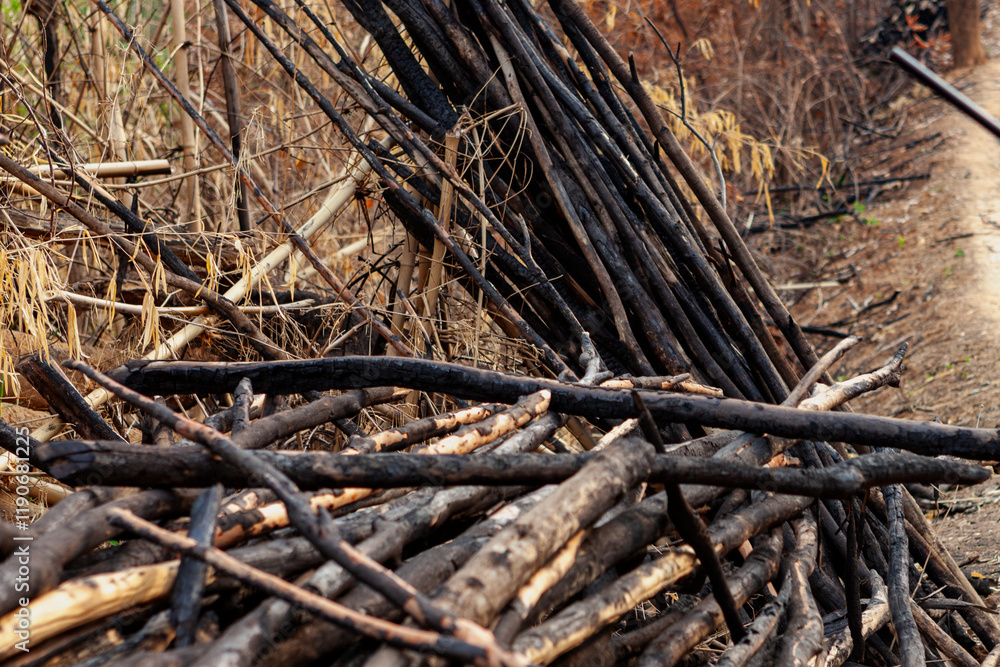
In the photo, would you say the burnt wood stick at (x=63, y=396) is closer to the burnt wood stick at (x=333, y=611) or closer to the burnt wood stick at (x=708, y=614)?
the burnt wood stick at (x=333, y=611)

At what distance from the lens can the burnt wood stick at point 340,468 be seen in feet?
3.23

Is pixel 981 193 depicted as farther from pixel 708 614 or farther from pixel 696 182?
pixel 708 614

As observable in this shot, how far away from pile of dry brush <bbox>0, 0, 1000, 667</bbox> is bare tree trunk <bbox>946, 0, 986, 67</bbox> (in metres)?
8.73

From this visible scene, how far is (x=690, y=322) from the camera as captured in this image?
2.33 metres

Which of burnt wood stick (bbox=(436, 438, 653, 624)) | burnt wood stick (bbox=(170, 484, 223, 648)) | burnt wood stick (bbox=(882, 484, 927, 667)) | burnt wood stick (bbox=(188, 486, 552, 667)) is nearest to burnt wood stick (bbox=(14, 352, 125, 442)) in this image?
burnt wood stick (bbox=(170, 484, 223, 648))

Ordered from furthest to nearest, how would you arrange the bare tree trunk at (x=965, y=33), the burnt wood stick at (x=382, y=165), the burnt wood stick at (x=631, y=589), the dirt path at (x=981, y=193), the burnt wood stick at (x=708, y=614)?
the bare tree trunk at (x=965, y=33), the dirt path at (x=981, y=193), the burnt wood stick at (x=382, y=165), the burnt wood stick at (x=708, y=614), the burnt wood stick at (x=631, y=589)

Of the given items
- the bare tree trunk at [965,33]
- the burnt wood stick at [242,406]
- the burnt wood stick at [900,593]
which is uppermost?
the burnt wood stick at [242,406]

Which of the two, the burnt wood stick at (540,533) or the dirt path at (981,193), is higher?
the burnt wood stick at (540,533)

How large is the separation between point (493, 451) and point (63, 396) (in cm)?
106

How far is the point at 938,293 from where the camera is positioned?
519 cm

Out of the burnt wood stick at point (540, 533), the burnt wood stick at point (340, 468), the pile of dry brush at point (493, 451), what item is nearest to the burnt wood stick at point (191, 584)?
the pile of dry brush at point (493, 451)

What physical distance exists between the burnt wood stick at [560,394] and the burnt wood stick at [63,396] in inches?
7.4

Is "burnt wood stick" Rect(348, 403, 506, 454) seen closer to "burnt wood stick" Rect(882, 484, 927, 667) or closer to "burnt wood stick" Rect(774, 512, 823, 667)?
"burnt wood stick" Rect(774, 512, 823, 667)

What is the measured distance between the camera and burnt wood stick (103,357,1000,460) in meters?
1.33
